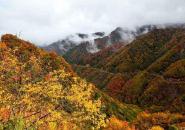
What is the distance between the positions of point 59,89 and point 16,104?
2799 mm

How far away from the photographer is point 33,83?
28547mm

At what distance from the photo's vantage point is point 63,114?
2759 centimetres

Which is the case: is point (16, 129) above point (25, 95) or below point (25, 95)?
below

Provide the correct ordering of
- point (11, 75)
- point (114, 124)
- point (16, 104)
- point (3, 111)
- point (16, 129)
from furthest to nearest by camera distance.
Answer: point (114, 124)
point (3, 111)
point (11, 75)
point (16, 104)
point (16, 129)

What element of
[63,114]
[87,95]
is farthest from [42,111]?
[87,95]

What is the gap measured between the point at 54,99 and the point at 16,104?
236cm

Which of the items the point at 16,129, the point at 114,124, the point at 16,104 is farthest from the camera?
the point at 114,124

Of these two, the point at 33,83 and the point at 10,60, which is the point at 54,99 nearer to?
the point at 33,83

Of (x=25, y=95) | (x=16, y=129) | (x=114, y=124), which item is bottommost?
(x=114, y=124)

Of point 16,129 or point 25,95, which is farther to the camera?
point 25,95

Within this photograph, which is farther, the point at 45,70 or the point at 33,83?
the point at 45,70

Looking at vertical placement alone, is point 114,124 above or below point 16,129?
below

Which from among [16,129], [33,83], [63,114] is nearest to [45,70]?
[33,83]

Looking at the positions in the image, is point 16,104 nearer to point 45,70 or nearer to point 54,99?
point 54,99
